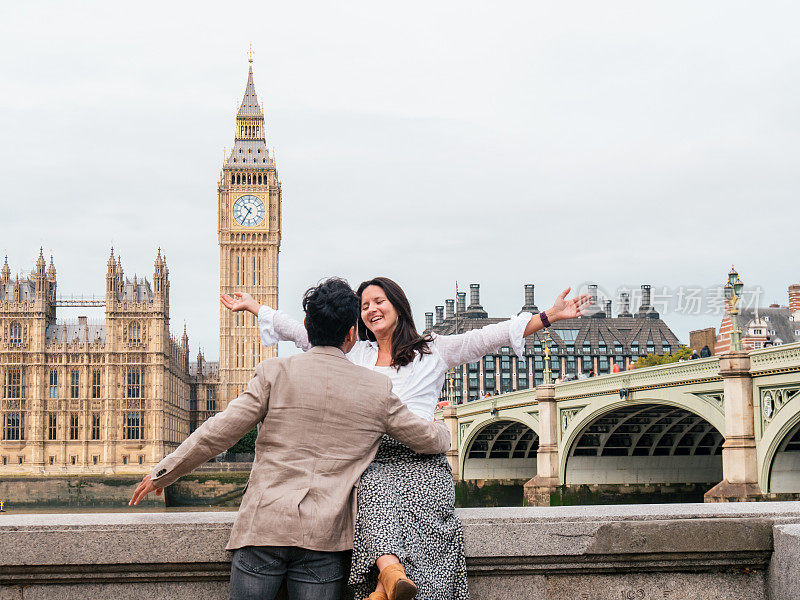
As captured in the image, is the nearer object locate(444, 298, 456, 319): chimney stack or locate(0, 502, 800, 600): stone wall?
locate(0, 502, 800, 600): stone wall

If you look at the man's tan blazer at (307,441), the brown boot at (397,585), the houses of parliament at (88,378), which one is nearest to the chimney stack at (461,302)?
the houses of parliament at (88,378)

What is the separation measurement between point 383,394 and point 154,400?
195ft

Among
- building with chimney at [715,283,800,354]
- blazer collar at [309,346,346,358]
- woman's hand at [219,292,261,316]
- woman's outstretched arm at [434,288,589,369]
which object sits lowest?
blazer collar at [309,346,346,358]

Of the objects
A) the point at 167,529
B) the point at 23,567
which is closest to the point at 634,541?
the point at 167,529

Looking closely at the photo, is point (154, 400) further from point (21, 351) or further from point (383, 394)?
point (383, 394)

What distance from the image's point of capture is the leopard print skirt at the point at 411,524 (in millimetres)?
3367

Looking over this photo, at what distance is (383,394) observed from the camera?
139 inches

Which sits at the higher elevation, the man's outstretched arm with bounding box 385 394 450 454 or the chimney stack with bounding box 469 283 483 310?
the chimney stack with bounding box 469 283 483 310

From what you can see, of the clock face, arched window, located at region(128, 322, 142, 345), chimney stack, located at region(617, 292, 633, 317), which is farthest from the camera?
chimney stack, located at region(617, 292, 633, 317)

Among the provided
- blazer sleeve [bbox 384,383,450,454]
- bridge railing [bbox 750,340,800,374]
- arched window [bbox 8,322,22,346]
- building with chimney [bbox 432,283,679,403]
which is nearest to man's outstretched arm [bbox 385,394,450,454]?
blazer sleeve [bbox 384,383,450,454]

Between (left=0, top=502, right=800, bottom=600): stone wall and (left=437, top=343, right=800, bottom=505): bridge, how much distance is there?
15.8 meters

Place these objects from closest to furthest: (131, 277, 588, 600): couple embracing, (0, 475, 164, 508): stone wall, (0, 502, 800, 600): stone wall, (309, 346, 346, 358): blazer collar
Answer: (131, 277, 588, 600): couple embracing, (309, 346, 346, 358): blazer collar, (0, 502, 800, 600): stone wall, (0, 475, 164, 508): stone wall

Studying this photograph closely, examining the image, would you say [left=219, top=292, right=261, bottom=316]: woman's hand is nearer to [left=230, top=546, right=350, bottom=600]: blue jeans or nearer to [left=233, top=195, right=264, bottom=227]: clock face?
[left=230, top=546, right=350, bottom=600]: blue jeans

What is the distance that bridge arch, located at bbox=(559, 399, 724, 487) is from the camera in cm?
3025
